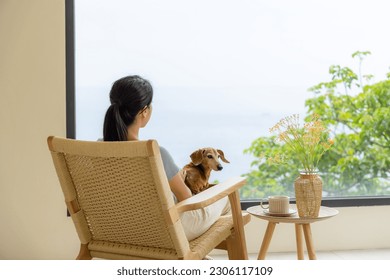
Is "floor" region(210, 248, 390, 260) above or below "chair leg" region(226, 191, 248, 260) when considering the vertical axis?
below

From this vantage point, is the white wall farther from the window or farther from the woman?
the woman

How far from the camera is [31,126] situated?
10.7 feet

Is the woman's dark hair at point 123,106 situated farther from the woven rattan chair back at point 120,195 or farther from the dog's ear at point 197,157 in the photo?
the dog's ear at point 197,157

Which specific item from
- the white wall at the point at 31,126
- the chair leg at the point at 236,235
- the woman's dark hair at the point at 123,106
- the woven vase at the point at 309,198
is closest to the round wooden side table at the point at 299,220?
the woven vase at the point at 309,198

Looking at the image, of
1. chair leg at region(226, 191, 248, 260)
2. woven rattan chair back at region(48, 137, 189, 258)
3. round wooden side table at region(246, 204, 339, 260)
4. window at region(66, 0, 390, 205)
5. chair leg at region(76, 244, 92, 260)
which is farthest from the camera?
window at region(66, 0, 390, 205)

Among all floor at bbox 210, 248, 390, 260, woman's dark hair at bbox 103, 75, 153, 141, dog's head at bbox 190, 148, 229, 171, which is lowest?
floor at bbox 210, 248, 390, 260

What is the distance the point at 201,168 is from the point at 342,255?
52.4 inches

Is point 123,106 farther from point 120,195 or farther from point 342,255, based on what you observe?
point 342,255

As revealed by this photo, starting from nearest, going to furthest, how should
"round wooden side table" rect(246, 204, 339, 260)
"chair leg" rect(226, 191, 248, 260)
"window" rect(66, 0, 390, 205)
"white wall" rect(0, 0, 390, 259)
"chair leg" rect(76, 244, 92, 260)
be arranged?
1. "chair leg" rect(76, 244, 92, 260)
2. "chair leg" rect(226, 191, 248, 260)
3. "round wooden side table" rect(246, 204, 339, 260)
4. "white wall" rect(0, 0, 390, 259)
5. "window" rect(66, 0, 390, 205)

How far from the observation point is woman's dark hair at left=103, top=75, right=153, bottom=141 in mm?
2109

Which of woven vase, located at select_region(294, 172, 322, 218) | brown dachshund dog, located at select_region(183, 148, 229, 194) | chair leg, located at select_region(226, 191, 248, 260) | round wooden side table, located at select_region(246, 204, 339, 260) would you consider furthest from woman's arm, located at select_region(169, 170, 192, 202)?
woven vase, located at select_region(294, 172, 322, 218)

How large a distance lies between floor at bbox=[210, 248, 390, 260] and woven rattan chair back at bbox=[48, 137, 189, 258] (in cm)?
140
